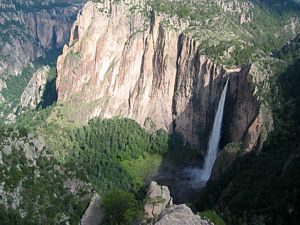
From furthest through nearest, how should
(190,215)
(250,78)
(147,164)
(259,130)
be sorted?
(147,164)
(250,78)
(259,130)
(190,215)

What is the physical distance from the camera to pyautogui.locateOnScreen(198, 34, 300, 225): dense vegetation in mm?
68750

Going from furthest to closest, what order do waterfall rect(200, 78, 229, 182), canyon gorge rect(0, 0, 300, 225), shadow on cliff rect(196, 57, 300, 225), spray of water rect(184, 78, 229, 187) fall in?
waterfall rect(200, 78, 229, 182), spray of water rect(184, 78, 229, 187), shadow on cliff rect(196, 57, 300, 225), canyon gorge rect(0, 0, 300, 225)

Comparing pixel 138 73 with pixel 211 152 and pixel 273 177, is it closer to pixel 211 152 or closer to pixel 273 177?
pixel 211 152

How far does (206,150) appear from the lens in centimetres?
12081

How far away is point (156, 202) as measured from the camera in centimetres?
5800

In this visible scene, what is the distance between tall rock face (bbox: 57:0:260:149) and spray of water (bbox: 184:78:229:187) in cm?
390

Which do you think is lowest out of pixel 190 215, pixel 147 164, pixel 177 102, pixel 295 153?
pixel 147 164

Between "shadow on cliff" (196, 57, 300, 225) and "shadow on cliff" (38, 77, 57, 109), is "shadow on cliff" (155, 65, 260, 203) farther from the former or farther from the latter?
"shadow on cliff" (38, 77, 57, 109)

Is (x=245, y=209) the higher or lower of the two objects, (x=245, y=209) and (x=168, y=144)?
the higher

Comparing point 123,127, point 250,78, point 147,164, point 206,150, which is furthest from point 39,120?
point 250,78

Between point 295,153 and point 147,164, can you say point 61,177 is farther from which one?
point 147,164

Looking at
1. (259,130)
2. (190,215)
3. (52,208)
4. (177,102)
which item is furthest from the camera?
(177,102)

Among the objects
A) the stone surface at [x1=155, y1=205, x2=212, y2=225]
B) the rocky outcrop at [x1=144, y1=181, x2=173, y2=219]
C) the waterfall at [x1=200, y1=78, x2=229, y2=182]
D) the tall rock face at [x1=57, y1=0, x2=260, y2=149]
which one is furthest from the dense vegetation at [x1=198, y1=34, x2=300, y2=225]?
the stone surface at [x1=155, y1=205, x2=212, y2=225]

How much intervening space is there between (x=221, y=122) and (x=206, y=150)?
9.08 metres
